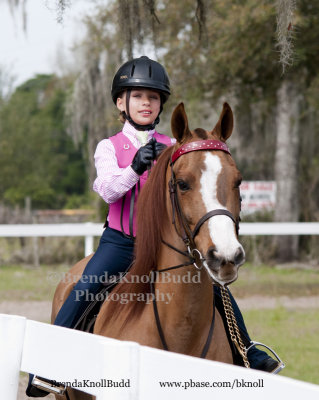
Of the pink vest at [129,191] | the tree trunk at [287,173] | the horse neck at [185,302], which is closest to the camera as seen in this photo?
the horse neck at [185,302]

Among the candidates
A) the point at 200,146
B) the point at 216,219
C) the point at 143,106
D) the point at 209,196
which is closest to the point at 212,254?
the point at 216,219

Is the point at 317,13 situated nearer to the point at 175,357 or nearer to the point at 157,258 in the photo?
the point at 157,258

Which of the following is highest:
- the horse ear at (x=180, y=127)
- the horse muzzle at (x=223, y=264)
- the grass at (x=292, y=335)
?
the horse ear at (x=180, y=127)

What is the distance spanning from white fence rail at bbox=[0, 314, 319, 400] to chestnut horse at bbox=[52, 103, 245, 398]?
62cm

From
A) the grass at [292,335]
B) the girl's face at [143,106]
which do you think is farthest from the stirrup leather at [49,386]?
the grass at [292,335]

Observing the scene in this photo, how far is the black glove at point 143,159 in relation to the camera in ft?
11.2

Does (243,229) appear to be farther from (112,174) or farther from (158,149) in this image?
(158,149)

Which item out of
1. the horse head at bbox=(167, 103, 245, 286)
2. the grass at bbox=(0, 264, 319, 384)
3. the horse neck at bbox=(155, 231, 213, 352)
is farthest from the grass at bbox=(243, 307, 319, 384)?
the horse head at bbox=(167, 103, 245, 286)

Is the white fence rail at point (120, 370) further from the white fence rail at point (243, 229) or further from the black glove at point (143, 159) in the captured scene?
the white fence rail at point (243, 229)

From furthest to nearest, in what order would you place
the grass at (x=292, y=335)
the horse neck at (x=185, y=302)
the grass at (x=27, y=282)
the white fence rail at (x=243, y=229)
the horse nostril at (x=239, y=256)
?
1. the grass at (x=27, y=282)
2. the white fence rail at (x=243, y=229)
3. the grass at (x=292, y=335)
4. the horse neck at (x=185, y=302)
5. the horse nostril at (x=239, y=256)

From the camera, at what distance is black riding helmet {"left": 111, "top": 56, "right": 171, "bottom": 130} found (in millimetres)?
3963

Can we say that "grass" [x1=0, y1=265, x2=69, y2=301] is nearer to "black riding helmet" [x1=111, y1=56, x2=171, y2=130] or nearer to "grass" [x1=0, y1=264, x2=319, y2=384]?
"grass" [x1=0, y1=264, x2=319, y2=384]

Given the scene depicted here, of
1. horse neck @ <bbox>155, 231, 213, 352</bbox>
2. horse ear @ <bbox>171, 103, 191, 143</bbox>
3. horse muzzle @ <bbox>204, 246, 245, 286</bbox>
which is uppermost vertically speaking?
horse ear @ <bbox>171, 103, 191, 143</bbox>

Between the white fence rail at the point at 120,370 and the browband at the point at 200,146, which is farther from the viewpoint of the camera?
the browband at the point at 200,146
